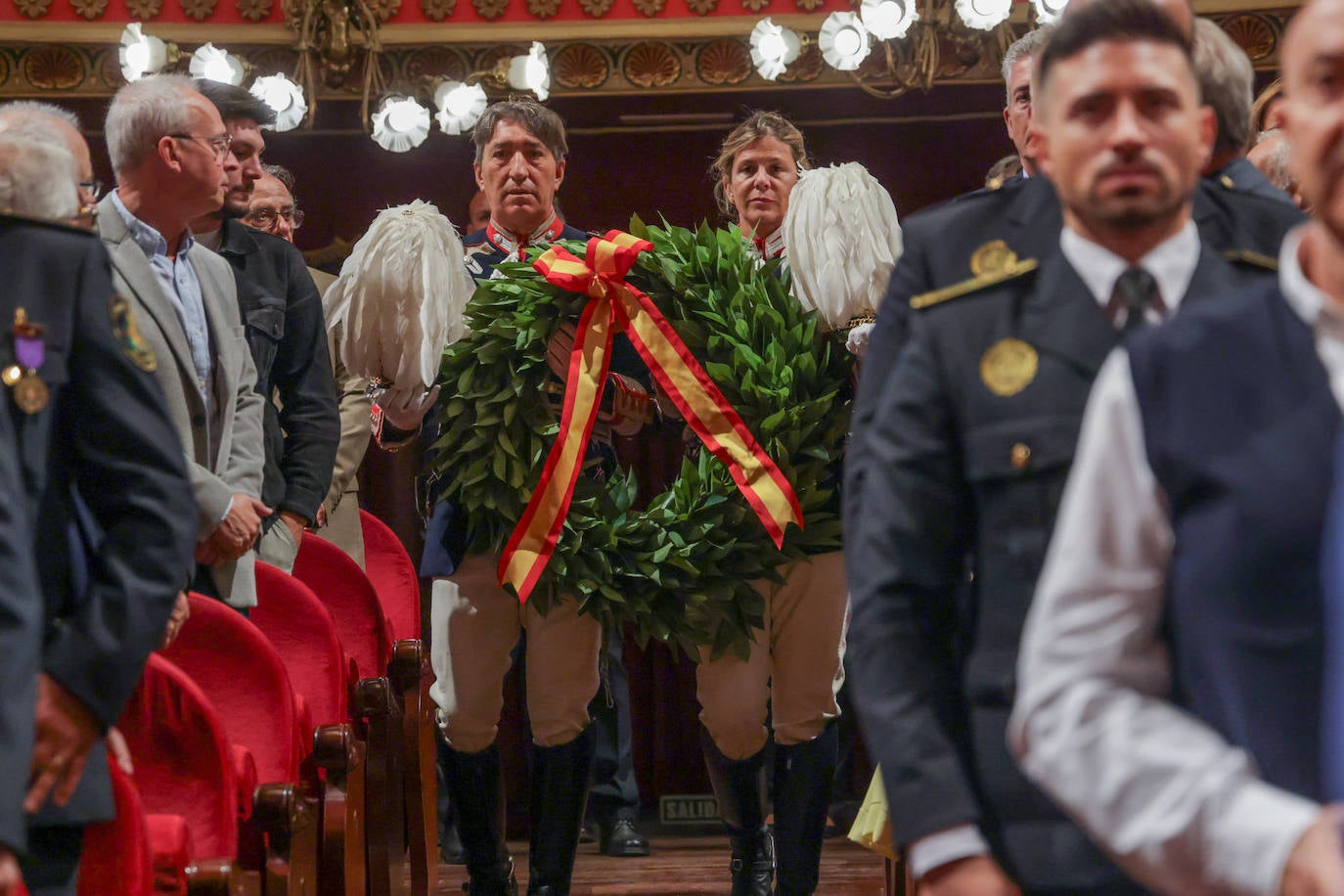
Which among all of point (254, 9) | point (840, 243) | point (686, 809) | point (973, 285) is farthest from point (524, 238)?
point (254, 9)

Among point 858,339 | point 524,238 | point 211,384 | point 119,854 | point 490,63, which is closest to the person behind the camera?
point 119,854

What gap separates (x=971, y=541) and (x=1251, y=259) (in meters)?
0.37

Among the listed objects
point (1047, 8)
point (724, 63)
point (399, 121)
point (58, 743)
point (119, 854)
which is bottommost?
point (119, 854)

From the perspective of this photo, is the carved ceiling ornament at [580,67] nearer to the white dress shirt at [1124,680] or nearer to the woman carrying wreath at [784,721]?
the woman carrying wreath at [784,721]

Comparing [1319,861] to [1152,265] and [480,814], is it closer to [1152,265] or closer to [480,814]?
[1152,265]

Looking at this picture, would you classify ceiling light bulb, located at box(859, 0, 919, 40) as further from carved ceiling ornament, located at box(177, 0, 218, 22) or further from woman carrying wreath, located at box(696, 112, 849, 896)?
woman carrying wreath, located at box(696, 112, 849, 896)

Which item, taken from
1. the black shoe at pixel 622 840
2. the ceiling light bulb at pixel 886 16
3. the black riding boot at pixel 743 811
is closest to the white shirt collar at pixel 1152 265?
the black riding boot at pixel 743 811

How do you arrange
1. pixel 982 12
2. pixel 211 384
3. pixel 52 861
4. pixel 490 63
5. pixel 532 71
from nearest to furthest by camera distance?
pixel 52 861 → pixel 211 384 → pixel 982 12 → pixel 532 71 → pixel 490 63

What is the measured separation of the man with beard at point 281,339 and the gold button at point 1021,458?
208 cm

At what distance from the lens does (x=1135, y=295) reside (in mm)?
1381

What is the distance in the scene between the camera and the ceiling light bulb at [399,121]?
6.20 m

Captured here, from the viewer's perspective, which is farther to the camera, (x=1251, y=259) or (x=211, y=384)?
(x=211, y=384)

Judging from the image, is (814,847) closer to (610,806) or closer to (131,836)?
(610,806)

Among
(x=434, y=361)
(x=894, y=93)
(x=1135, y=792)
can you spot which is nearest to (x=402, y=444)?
(x=434, y=361)
